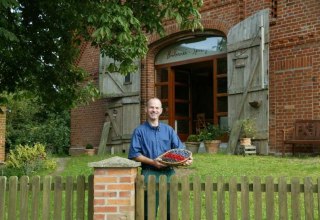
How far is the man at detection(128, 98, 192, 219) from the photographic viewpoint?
5.02 metres

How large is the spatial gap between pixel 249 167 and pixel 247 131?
8.62 ft

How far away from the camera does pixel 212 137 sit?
13102 millimetres

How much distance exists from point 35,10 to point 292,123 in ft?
21.8

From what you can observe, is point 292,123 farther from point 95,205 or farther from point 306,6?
point 95,205

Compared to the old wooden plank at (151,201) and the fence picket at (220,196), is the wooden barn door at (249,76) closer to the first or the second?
the fence picket at (220,196)

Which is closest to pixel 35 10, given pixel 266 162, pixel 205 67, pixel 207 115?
pixel 266 162

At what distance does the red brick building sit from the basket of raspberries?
23.6 ft

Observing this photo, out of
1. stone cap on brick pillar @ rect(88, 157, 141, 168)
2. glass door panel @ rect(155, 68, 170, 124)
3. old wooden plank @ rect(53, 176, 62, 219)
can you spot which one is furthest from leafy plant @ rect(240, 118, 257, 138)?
old wooden plank @ rect(53, 176, 62, 219)

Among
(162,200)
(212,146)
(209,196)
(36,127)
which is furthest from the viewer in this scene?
(36,127)

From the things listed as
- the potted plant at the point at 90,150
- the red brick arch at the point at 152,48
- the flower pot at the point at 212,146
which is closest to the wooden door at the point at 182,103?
the red brick arch at the point at 152,48

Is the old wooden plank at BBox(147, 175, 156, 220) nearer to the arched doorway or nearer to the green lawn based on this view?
the green lawn

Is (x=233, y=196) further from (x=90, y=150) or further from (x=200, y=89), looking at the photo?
(x=200, y=89)

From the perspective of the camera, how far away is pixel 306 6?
11570 mm

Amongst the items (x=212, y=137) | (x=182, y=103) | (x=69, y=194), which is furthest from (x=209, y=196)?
(x=182, y=103)
